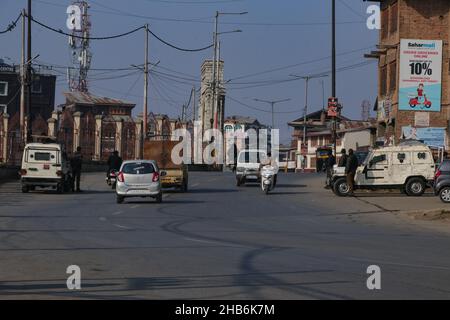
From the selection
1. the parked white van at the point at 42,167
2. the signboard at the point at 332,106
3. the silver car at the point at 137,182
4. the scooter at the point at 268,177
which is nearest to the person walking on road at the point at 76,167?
the parked white van at the point at 42,167

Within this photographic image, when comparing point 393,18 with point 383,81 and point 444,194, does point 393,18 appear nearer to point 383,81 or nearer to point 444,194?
point 383,81

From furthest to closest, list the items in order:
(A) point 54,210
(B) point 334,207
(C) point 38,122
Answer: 1. (C) point 38,122
2. (B) point 334,207
3. (A) point 54,210

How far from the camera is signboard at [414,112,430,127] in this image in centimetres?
5266

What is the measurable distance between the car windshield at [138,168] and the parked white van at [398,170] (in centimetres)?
936

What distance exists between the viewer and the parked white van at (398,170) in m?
37.2

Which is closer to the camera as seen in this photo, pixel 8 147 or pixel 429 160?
pixel 429 160

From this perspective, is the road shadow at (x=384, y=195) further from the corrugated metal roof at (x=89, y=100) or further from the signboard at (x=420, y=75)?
the corrugated metal roof at (x=89, y=100)

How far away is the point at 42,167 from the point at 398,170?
1554 cm

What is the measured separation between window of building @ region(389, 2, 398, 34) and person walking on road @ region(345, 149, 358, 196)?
1995 centimetres

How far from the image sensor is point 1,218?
24516mm

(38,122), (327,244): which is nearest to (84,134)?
(38,122)

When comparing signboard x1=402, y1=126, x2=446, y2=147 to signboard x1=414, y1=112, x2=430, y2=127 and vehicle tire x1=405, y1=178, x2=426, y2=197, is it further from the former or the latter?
vehicle tire x1=405, y1=178, x2=426, y2=197
